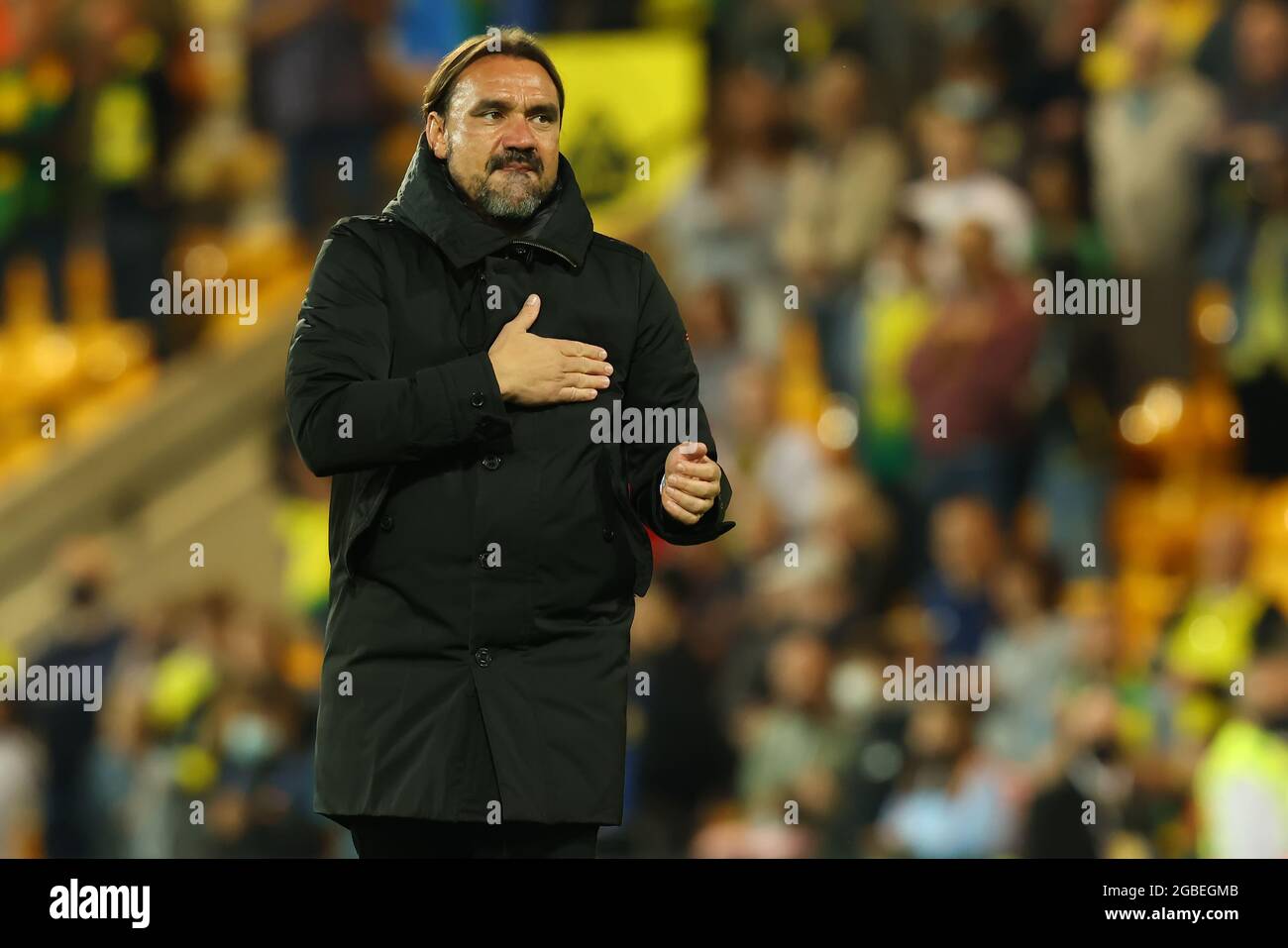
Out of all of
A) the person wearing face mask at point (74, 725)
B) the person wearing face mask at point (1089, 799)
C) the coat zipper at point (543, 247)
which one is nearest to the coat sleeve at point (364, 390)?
the coat zipper at point (543, 247)

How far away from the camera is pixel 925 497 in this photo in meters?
6.60

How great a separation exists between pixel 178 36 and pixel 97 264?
2.95ft

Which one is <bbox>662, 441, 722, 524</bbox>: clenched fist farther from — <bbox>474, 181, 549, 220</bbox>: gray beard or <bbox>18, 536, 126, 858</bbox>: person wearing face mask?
<bbox>18, 536, 126, 858</bbox>: person wearing face mask

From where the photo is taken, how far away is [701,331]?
696 centimetres

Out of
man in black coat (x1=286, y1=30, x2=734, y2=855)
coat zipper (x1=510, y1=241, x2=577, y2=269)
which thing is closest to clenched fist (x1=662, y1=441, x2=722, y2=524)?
man in black coat (x1=286, y1=30, x2=734, y2=855)

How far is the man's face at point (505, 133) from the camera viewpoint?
2.65 metres

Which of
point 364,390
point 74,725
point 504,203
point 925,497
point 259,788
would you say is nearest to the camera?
point 364,390

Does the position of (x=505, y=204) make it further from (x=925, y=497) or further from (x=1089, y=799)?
(x=925, y=497)

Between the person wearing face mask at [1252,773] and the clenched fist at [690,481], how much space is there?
3.30 m

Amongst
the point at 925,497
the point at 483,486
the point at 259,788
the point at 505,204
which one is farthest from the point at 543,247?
the point at 925,497

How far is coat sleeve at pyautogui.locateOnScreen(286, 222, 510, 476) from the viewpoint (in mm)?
2555

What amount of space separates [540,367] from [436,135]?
33 centimetres
